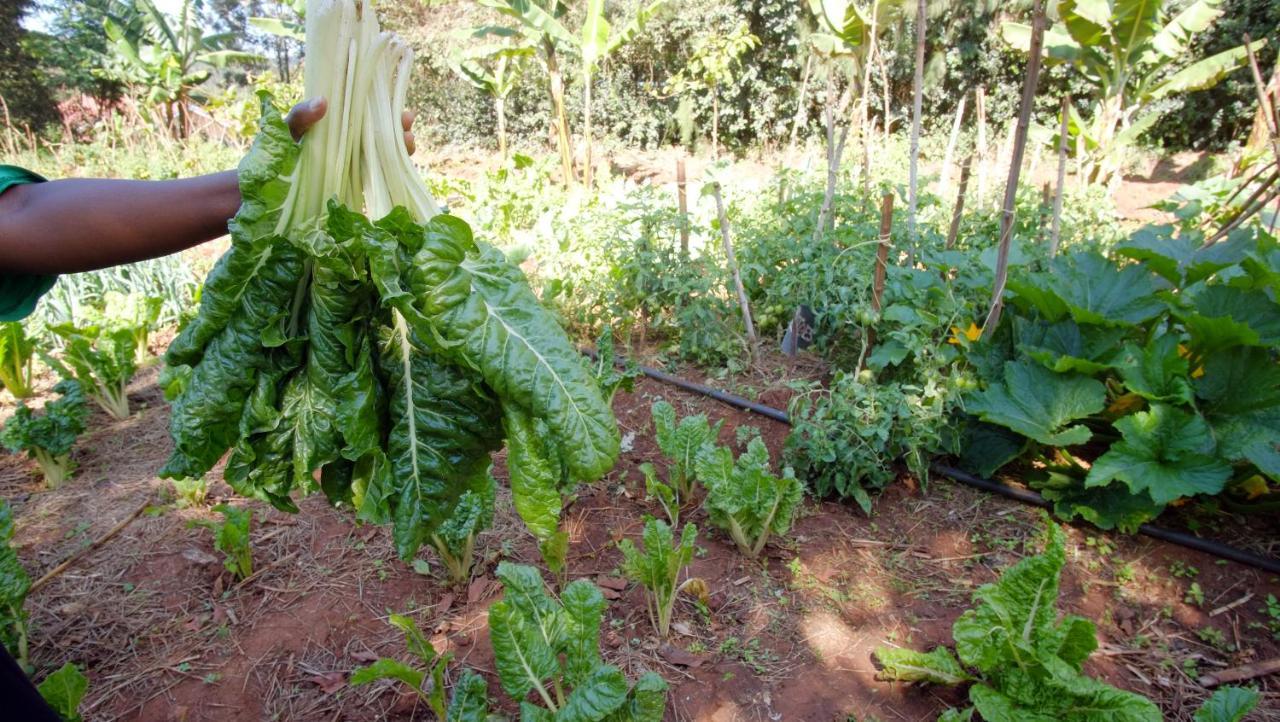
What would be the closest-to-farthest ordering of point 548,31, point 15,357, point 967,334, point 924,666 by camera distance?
point 924,666
point 967,334
point 15,357
point 548,31

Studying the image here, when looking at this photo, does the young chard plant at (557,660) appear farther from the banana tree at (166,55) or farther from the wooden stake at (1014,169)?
the banana tree at (166,55)

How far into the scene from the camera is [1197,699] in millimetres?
2449

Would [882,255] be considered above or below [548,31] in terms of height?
below

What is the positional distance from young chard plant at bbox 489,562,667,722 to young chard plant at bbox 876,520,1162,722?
3.29ft

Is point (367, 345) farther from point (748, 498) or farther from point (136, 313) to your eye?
point (136, 313)

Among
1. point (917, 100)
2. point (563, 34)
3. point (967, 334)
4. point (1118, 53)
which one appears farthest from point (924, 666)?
point (1118, 53)

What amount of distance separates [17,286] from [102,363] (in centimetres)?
382

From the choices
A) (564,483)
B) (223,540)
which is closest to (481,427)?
(564,483)

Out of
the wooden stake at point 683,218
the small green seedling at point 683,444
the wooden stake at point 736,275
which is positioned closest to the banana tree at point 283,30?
the wooden stake at point 683,218

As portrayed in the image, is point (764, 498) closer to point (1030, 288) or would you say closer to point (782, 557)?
point (782, 557)

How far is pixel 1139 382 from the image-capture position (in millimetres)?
3068

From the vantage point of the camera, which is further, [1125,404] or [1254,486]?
[1125,404]

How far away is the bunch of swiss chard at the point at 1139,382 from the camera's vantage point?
292 cm

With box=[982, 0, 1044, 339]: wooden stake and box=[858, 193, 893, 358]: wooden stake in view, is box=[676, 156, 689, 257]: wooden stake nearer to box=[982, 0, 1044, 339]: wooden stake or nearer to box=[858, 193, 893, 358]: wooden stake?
box=[858, 193, 893, 358]: wooden stake
